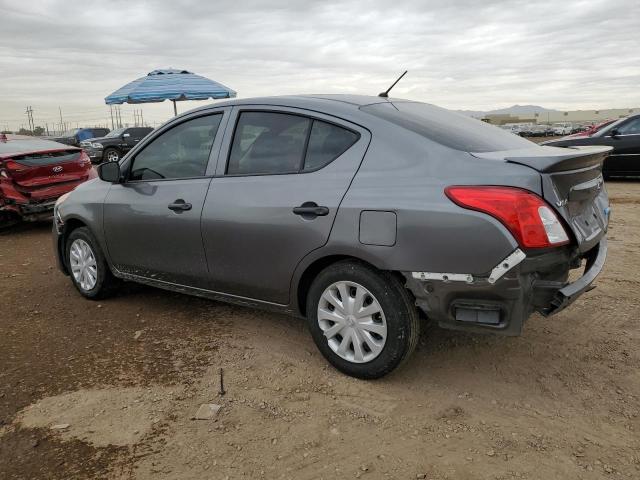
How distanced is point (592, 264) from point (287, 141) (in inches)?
76.0

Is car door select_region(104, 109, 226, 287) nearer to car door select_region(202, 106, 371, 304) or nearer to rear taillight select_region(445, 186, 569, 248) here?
car door select_region(202, 106, 371, 304)

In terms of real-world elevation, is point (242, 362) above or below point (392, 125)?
below

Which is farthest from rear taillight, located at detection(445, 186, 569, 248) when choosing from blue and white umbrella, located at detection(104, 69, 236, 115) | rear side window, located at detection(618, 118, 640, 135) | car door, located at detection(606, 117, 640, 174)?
blue and white umbrella, located at detection(104, 69, 236, 115)

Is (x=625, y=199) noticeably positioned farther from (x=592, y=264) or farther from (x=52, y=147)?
(x=52, y=147)

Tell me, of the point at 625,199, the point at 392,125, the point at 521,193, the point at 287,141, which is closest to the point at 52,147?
the point at 287,141

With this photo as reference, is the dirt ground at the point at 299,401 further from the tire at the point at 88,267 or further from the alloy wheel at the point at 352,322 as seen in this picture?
the tire at the point at 88,267

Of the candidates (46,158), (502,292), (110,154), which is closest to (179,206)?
(502,292)

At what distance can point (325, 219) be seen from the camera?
9.77 feet

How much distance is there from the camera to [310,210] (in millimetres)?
3041

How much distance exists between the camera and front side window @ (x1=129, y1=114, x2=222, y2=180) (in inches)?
147

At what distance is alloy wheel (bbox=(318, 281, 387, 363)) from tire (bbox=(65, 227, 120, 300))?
2297 mm

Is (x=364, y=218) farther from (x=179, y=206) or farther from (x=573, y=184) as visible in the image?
(x=179, y=206)

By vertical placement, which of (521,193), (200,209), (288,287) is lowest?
(288,287)

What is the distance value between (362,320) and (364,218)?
0.57 m
